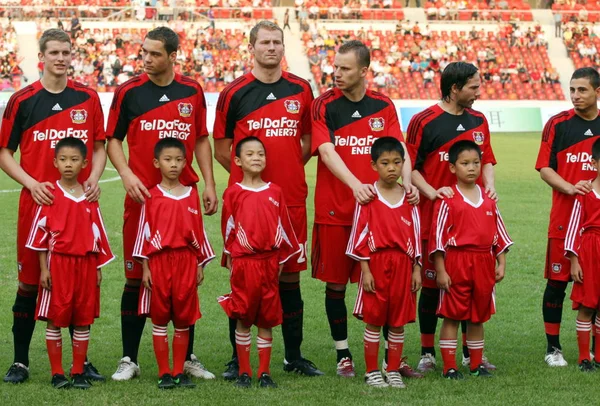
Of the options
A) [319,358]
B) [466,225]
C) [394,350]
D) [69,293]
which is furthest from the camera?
[319,358]

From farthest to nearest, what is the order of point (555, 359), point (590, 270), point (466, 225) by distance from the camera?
point (555, 359) → point (590, 270) → point (466, 225)

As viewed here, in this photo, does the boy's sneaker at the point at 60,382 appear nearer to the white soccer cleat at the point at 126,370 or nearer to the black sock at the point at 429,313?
the white soccer cleat at the point at 126,370

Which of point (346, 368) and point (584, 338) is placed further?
point (584, 338)

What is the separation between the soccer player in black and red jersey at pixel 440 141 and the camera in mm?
6988

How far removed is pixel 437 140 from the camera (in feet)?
23.1

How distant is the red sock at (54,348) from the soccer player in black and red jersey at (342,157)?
1.85 m

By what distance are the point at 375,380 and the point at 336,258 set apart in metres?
0.93

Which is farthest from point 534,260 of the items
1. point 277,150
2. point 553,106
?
point 553,106

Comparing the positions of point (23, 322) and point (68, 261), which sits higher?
point (68, 261)

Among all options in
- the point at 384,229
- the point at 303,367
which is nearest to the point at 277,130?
the point at 384,229

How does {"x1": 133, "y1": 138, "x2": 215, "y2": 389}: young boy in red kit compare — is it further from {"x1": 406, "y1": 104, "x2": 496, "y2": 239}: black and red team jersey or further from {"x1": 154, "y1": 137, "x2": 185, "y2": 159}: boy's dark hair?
{"x1": 406, "y1": 104, "x2": 496, "y2": 239}: black and red team jersey

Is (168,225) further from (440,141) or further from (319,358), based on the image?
(440,141)

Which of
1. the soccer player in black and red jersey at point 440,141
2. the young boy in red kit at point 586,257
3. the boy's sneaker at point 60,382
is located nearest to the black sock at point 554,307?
the young boy in red kit at point 586,257

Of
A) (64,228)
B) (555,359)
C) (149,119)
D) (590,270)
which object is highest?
(149,119)
